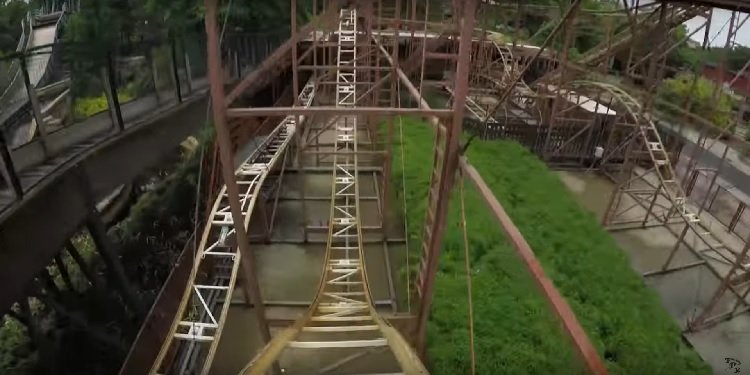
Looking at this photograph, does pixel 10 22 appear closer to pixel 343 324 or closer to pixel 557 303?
pixel 343 324

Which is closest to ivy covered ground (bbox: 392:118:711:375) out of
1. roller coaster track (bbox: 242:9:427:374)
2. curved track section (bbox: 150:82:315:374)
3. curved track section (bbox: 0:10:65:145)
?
roller coaster track (bbox: 242:9:427:374)

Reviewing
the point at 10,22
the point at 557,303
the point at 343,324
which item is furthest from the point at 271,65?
the point at 10,22

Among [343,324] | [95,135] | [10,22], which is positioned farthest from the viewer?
[10,22]

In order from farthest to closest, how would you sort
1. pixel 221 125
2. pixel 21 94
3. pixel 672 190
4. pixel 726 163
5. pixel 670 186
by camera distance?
pixel 726 163
pixel 672 190
pixel 670 186
pixel 21 94
pixel 221 125

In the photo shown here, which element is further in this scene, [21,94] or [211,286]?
[21,94]

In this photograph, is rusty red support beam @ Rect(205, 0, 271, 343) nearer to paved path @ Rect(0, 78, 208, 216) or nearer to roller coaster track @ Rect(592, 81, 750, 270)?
paved path @ Rect(0, 78, 208, 216)

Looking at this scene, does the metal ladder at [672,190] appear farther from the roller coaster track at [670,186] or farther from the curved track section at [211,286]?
the curved track section at [211,286]
